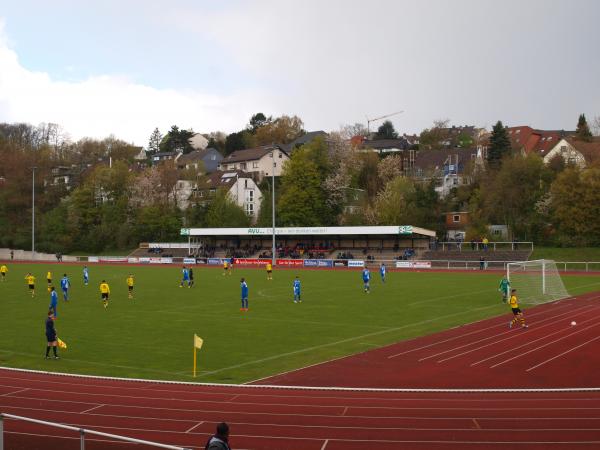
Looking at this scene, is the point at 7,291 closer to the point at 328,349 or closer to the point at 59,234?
the point at 328,349

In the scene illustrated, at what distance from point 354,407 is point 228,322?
14.6m

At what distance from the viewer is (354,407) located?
47.3 feet

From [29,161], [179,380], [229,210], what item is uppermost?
[29,161]

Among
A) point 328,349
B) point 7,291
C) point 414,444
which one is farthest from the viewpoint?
point 7,291

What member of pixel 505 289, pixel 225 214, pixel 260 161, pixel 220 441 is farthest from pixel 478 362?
pixel 260 161

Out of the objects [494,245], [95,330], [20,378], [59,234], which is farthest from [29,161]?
[20,378]

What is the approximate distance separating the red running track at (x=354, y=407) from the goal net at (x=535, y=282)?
16.3 metres

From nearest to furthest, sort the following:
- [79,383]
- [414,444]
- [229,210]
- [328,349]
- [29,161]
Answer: [414,444] → [79,383] → [328,349] → [229,210] → [29,161]

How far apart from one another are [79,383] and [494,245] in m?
60.9

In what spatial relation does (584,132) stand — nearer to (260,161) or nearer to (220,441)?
(260,161)

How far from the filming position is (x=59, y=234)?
9788 cm

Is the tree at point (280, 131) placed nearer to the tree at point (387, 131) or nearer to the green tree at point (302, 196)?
the tree at point (387, 131)

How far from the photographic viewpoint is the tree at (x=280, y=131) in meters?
138

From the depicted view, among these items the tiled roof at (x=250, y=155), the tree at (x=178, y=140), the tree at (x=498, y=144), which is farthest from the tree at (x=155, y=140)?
the tree at (x=498, y=144)
